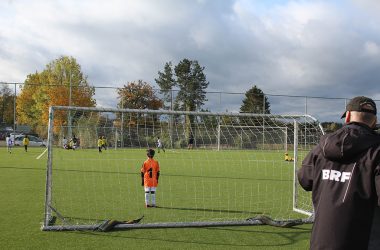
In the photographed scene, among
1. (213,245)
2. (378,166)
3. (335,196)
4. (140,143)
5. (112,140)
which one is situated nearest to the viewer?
(378,166)

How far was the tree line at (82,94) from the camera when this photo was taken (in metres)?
43.5

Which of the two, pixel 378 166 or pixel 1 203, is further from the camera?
pixel 1 203

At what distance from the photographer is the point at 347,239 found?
270cm

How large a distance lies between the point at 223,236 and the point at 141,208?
3.09m

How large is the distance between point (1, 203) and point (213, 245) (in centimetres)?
573

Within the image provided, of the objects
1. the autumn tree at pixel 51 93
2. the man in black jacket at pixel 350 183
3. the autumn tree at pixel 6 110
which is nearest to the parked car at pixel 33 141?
the autumn tree at pixel 51 93

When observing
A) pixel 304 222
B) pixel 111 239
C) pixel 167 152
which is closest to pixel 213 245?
pixel 111 239

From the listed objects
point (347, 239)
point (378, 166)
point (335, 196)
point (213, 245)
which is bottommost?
point (213, 245)

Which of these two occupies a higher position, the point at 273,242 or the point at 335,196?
the point at 335,196

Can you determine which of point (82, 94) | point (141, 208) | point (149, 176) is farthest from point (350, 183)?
point (82, 94)

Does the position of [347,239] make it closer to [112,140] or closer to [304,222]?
[304,222]

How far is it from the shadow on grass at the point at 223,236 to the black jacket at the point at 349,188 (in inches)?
163

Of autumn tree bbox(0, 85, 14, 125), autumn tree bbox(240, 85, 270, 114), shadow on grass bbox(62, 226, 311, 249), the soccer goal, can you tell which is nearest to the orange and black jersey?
the soccer goal

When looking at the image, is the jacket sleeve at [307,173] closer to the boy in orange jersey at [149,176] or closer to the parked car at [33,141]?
the boy in orange jersey at [149,176]
